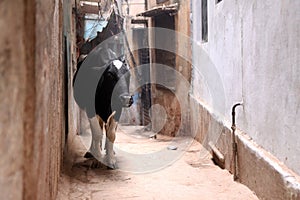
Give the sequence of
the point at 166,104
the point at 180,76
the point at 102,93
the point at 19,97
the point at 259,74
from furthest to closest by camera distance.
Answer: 1. the point at 166,104
2. the point at 180,76
3. the point at 102,93
4. the point at 259,74
5. the point at 19,97

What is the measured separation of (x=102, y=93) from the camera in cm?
462

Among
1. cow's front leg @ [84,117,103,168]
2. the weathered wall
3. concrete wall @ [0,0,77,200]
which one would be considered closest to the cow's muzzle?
cow's front leg @ [84,117,103,168]

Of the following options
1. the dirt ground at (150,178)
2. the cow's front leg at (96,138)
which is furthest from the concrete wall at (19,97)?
the cow's front leg at (96,138)

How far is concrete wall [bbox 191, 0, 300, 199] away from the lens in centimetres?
273

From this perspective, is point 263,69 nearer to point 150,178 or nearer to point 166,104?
point 150,178

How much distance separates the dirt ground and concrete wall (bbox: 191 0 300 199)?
38 cm

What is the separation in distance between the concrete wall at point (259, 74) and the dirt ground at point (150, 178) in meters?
0.38

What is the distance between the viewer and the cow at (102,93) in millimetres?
4629

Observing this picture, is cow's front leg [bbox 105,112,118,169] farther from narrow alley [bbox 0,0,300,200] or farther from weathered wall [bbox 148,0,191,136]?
weathered wall [bbox 148,0,191,136]

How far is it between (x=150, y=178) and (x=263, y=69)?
6.00 feet

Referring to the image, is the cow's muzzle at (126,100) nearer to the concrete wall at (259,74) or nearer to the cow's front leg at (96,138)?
the cow's front leg at (96,138)

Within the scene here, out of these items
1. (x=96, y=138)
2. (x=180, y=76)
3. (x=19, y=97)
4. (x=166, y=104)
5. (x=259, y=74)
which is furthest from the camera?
(x=166, y=104)

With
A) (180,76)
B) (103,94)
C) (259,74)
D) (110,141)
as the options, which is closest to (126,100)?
(103,94)

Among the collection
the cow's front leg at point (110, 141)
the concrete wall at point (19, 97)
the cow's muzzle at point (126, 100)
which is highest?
the concrete wall at point (19, 97)
